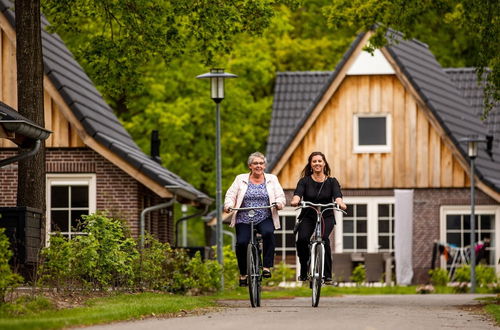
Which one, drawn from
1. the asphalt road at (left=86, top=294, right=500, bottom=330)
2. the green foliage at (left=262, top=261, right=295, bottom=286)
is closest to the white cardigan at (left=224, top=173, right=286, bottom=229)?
the asphalt road at (left=86, top=294, right=500, bottom=330)

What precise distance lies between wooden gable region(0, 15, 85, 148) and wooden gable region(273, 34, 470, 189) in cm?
1012

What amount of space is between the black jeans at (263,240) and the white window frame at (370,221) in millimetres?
19350

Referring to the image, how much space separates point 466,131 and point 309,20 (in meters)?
17.7

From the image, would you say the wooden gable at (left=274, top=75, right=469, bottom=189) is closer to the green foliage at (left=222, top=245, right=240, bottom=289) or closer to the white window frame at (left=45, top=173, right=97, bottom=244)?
the white window frame at (left=45, top=173, right=97, bottom=244)

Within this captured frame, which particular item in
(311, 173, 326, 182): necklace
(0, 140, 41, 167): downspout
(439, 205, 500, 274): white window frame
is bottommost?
(439, 205, 500, 274): white window frame

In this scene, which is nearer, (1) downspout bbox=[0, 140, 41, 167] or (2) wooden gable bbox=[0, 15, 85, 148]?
(1) downspout bbox=[0, 140, 41, 167]

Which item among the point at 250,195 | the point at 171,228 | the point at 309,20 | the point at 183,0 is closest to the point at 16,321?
the point at 250,195

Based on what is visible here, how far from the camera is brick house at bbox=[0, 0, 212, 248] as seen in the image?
2773 centimetres

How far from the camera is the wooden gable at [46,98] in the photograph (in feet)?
91.0

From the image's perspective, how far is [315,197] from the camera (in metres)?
18.0

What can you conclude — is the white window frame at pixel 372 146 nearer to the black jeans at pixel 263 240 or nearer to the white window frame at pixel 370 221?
the white window frame at pixel 370 221

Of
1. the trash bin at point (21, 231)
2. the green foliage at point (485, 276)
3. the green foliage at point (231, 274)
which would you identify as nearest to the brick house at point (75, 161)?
the green foliage at point (231, 274)

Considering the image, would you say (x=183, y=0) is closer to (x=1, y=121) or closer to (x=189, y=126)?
(x=1, y=121)

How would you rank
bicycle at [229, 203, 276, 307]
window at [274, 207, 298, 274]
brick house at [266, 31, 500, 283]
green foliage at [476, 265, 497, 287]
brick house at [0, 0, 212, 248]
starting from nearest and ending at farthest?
1. bicycle at [229, 203, 276, 307]
2. brick house at [0, 0, 212, 248]
3. green foliage at [476, 265, 497, 287]
4. brick house at [266, 31, 500, 283]
5. window at [274, 207, 298, 274]
